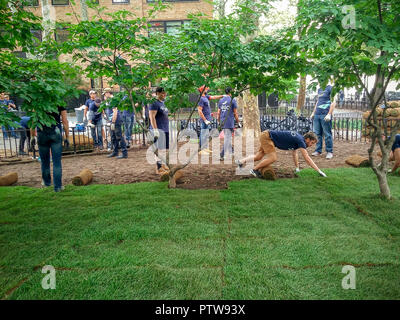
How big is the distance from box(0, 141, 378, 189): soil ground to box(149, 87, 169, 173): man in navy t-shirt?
3.07 feet

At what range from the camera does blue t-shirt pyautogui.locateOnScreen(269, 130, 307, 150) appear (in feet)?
21.1

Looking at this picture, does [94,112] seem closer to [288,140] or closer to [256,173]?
[256,173]

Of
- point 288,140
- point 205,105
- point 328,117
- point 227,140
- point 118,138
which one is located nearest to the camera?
point 288,140

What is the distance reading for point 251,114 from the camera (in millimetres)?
12633

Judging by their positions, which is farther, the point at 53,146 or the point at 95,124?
the point at 95,124

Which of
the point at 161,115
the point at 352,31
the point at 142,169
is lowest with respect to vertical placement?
the point at 142,169

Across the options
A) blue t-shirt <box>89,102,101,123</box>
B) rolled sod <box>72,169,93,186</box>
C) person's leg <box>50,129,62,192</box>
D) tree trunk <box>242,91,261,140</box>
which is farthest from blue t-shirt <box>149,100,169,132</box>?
tree trunk <box>242,91,261,140</box>

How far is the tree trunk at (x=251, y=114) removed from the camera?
491 inches

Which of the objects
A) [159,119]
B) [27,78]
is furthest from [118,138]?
[27,78]

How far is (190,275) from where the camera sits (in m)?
3.15

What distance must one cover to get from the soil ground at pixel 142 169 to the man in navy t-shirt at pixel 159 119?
3.07 ft

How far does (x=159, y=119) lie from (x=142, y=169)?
1721 millimetres

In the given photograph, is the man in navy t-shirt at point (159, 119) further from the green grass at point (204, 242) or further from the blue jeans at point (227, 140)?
the blue jeans at point (227, 140)

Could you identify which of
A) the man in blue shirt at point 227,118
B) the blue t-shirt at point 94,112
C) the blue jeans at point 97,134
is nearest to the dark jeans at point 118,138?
the blue jeans at point 97,134
